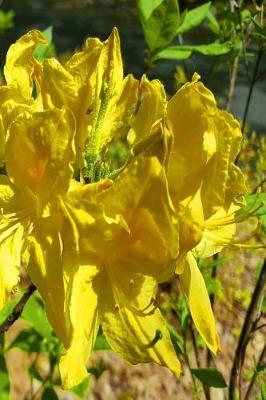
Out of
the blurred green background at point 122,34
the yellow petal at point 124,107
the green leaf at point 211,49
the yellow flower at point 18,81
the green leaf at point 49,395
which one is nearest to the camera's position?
the yellow flower at point 18,81

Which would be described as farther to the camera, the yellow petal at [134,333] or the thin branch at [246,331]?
the thin branch at [246,331]

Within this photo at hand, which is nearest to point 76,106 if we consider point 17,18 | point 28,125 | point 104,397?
point 28,125

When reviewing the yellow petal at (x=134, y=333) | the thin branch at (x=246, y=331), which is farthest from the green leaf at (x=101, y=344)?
the yellow petal at (x=134, y=333)

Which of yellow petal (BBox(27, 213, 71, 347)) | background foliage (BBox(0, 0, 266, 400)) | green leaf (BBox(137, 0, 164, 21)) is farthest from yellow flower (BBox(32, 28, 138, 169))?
green leaf (BBox(137, 0, 164, 21))

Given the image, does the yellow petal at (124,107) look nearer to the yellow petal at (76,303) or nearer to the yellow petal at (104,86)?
the yellow petal at (104,86)

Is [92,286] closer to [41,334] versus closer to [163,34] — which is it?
[163,34]

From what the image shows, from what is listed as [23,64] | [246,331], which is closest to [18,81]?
[23,64]

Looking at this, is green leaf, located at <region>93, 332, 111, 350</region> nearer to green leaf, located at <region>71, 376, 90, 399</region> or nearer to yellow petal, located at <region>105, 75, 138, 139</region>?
green leaf, located at <region>71, 376, 90, 399</region>
